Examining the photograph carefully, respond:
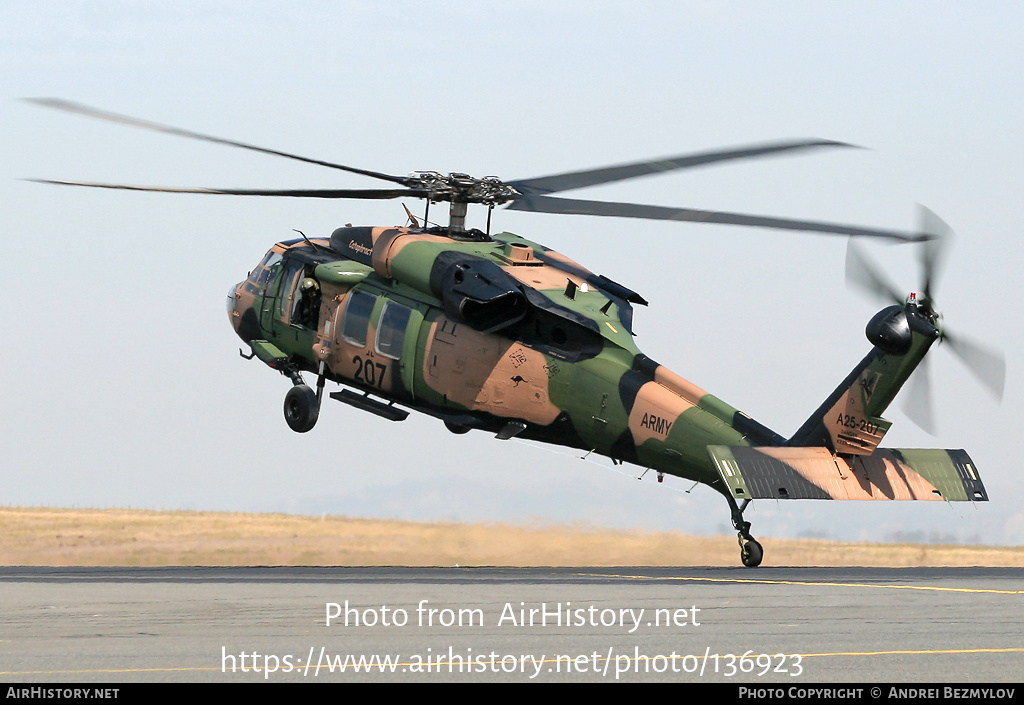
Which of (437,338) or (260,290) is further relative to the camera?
(260,290)

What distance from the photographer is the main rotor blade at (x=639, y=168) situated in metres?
22.1

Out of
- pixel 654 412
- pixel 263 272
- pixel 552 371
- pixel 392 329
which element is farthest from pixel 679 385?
pixel 263 272

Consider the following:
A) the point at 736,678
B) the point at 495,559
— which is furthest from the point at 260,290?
the point at 736,678

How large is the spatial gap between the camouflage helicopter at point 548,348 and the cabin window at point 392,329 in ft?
0.13

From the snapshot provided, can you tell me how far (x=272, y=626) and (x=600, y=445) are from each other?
1011cm

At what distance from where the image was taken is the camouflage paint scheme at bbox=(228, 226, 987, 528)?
22.0 meters

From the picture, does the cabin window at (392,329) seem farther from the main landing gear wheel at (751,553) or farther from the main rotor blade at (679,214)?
the main landing gear wheel at (751,553)

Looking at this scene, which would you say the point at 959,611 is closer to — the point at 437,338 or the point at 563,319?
the point at 563,319

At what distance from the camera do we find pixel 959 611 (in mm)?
17234

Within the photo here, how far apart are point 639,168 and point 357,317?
7.10m

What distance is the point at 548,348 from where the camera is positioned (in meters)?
24.7

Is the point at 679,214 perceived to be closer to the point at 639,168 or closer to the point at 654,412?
the point at 639,168

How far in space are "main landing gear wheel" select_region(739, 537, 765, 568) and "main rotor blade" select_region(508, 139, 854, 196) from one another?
260 inches

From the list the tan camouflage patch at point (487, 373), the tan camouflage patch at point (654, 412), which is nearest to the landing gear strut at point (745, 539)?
the tan camouflage patch at point (654, 412)
